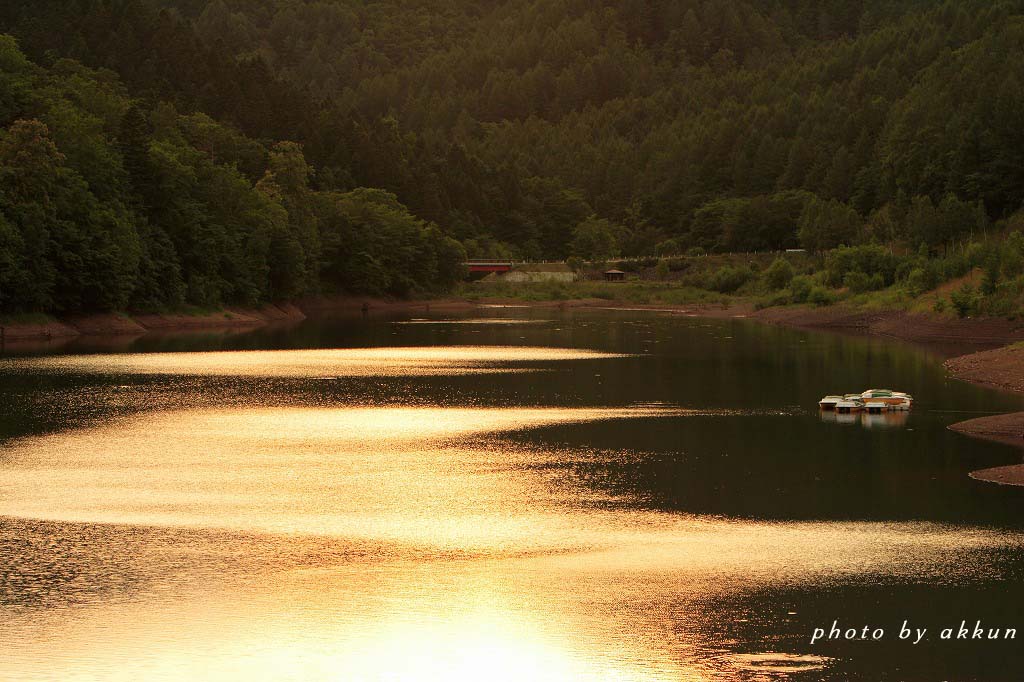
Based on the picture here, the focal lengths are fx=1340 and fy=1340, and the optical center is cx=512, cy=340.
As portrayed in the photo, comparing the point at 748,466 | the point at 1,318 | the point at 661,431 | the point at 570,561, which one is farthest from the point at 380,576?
the point at 1,318

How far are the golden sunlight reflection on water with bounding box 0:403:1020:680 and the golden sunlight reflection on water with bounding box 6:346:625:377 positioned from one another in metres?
28.8

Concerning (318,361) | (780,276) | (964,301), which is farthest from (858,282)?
(318,361)

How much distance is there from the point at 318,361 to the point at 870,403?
38848 millimetres

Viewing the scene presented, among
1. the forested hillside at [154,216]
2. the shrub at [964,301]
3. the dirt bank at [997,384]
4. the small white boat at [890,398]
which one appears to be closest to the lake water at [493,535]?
the small white boat at [890,398]

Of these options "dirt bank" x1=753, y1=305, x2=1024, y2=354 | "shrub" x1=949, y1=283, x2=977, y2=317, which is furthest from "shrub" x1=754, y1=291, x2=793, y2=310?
"shrub" x1=949, y1=283, x2=977, y2=317

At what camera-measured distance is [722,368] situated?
79.4 m

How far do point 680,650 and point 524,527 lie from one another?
32.8ft

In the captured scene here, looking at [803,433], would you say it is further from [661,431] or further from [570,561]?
[570,561]

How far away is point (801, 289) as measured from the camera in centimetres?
14800

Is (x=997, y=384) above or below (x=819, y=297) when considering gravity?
below

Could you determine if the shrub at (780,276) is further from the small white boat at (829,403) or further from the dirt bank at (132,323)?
the small white boat at (829,403)

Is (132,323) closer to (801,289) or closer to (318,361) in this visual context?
(318,361)

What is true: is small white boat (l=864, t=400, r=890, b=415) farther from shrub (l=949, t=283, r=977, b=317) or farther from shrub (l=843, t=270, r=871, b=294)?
shrub (l=843, t=270, r=871, b=294)

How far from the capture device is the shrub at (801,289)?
481 feet
